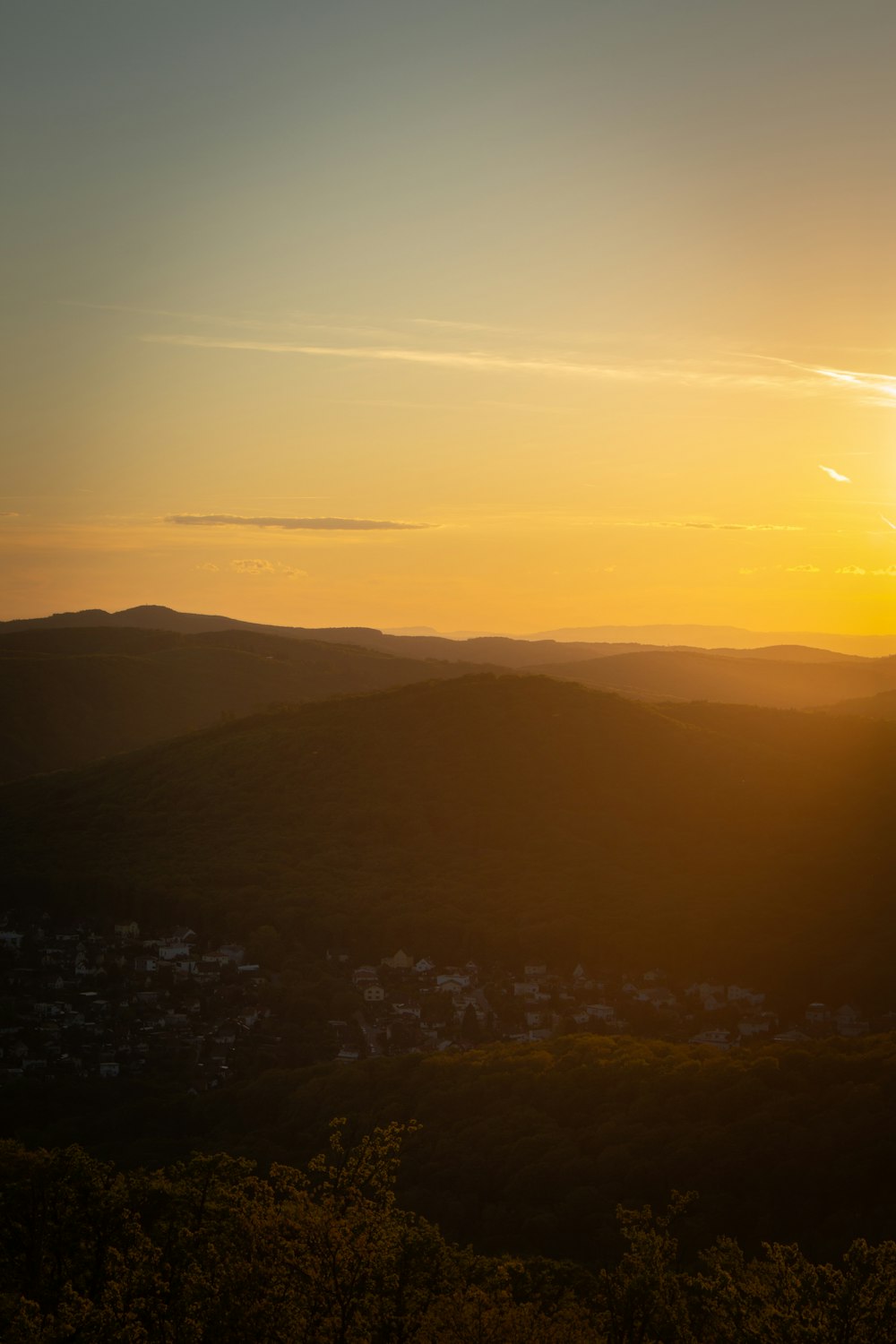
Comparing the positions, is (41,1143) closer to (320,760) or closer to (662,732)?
(320,760)

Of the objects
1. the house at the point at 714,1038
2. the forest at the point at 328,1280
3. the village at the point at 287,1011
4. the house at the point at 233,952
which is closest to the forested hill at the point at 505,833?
the house at the point at 233,952

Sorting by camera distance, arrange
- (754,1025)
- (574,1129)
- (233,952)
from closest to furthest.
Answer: (574,1129)
(754,1025)
(233,952)

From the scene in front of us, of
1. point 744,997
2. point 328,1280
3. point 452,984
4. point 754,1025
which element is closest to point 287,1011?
point 452,984

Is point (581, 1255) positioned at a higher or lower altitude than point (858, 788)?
lower

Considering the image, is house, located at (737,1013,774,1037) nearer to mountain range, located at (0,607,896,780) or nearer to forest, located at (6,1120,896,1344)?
forest, located at (6,1120,896,1344)

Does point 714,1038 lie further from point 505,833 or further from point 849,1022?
point 505,833

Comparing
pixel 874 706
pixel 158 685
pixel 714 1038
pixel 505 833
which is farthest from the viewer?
pixel 158 685

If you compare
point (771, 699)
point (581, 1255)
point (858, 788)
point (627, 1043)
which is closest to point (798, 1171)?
point (581, 1255)

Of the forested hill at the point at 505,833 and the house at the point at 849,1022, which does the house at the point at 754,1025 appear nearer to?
the house at the point at 849,1022
